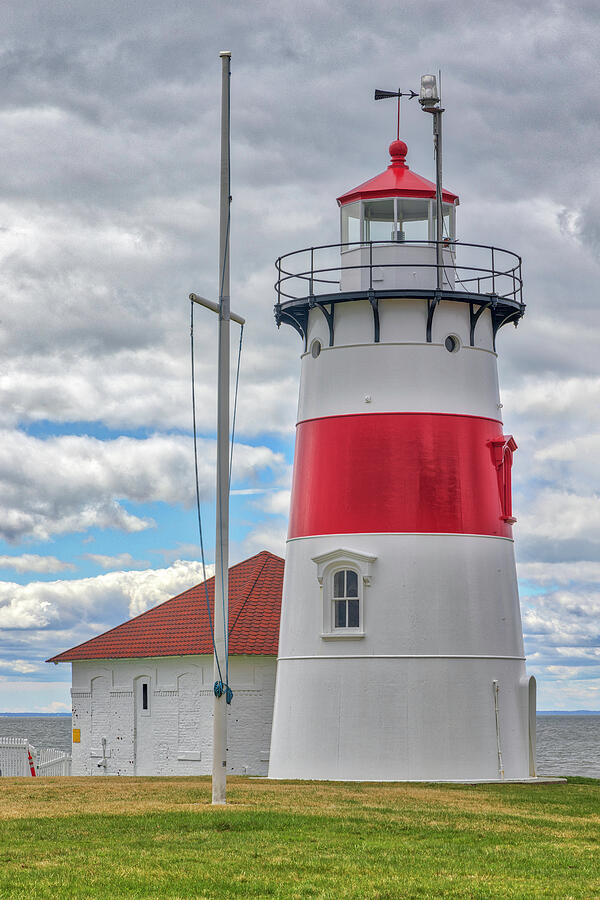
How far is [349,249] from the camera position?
27.0 metres

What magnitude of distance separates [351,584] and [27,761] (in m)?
15.3

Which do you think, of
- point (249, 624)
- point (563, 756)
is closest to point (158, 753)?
point (249, 624)

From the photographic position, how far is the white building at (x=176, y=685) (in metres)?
31.1

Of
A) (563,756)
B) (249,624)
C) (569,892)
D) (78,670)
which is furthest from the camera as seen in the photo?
(563,756)

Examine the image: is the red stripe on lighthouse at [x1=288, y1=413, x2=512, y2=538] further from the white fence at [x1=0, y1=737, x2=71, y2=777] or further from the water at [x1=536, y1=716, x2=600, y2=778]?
the water at [x1=536, y1=716, x2=600, y2=778]

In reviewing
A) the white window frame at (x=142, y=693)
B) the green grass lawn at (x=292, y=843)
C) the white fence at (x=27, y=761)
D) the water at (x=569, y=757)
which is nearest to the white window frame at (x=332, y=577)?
the green grass lawn at (x=292, y=843)

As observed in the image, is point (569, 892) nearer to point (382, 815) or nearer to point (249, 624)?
point (382, 815)

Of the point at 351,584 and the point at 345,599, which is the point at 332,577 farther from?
the point at 345,599

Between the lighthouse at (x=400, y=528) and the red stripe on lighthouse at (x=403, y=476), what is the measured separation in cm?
3

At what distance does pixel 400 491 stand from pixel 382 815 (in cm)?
821

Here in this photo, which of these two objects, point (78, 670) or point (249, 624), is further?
point (78, 670)

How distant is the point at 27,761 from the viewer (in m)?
36.8

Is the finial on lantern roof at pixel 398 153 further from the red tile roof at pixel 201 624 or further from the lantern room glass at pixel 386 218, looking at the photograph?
the red tile roof at pixel 201 624

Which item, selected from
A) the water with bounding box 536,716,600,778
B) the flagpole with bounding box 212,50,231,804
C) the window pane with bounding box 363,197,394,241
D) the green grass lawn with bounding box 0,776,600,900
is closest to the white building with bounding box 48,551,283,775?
the green grass lawn with bounding box 0,776,600,900
